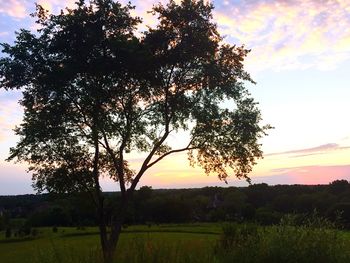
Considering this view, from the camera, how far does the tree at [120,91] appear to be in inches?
1105

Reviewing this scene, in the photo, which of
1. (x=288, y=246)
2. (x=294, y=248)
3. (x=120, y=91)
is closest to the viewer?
(x=294, y=248)

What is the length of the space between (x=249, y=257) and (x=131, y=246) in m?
4.43

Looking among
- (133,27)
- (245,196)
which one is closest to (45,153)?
(133,27)

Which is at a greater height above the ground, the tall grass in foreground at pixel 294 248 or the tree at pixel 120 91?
the tree at pixel 120 91

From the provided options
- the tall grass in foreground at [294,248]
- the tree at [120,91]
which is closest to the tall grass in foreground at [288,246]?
→ the tall grass in foreground at [294,248]

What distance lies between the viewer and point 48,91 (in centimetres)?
2869

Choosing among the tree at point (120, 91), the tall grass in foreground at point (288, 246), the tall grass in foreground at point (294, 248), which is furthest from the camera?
the tree at point (120, 91)

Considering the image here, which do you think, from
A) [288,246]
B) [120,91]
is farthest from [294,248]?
[120,91]

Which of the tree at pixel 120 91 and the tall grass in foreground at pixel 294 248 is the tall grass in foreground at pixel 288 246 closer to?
the tall grass in foreground at pixel 294 248

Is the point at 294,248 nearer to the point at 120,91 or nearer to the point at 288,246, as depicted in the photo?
the point at 288,246

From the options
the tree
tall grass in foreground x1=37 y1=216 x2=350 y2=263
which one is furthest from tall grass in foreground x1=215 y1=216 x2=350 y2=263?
the tree

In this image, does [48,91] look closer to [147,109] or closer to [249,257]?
[147,109]

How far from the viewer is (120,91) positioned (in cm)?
2912

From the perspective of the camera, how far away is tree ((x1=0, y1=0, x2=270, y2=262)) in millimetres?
28062
